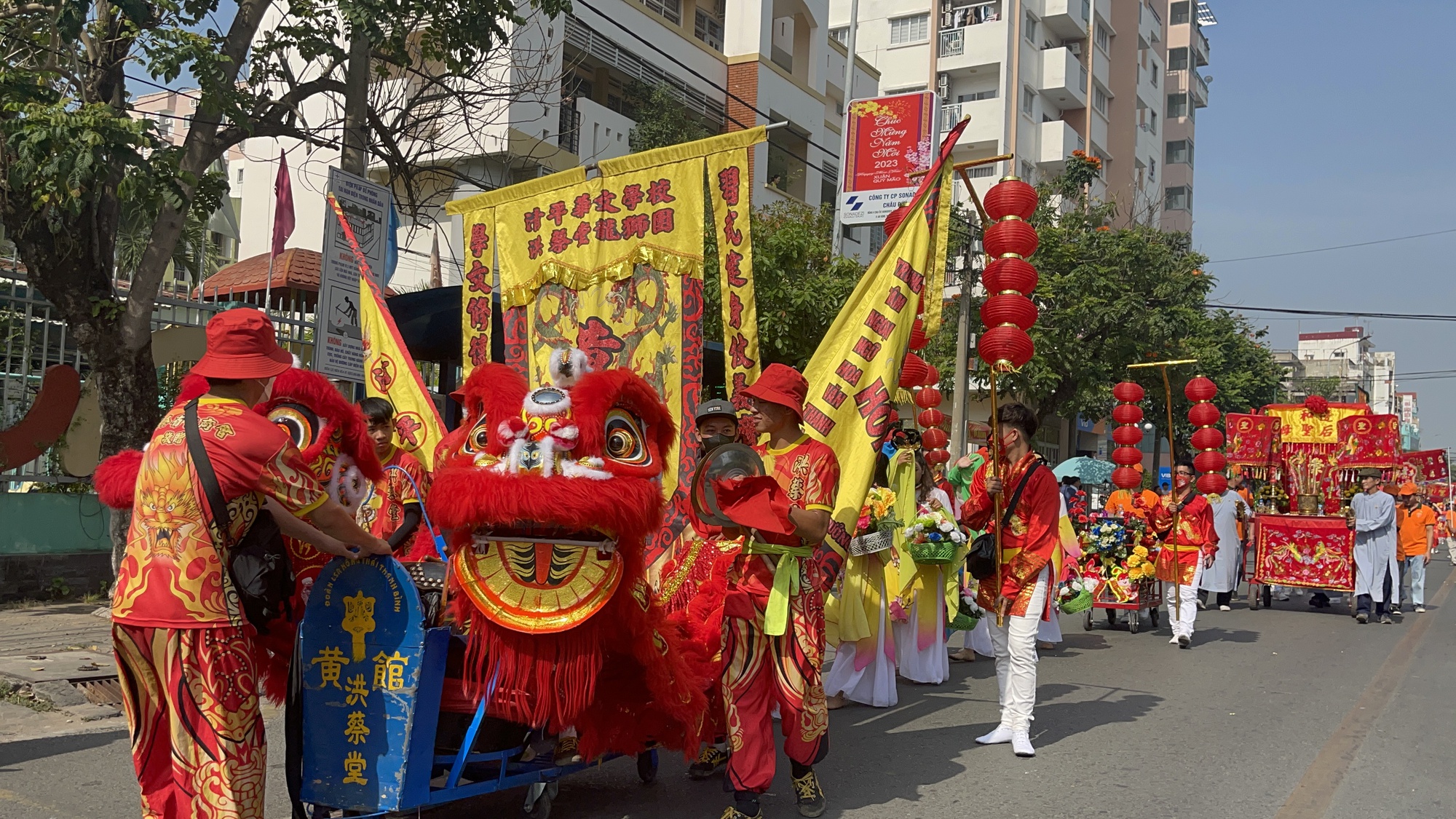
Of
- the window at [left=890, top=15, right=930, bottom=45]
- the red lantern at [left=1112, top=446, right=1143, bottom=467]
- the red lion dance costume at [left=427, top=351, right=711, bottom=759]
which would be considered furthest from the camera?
the window at [left=890, top=15, right=930, bottom=45]

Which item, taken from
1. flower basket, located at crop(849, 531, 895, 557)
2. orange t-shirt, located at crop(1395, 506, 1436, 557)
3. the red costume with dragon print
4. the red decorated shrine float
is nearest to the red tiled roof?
flower basket, located at crop(849, 531, 895, 557)

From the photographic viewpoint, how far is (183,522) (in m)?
3.39

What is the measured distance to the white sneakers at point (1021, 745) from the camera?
5.86 meters

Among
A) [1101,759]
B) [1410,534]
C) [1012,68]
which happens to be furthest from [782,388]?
[1012,68]

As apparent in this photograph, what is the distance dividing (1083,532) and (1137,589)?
0.76 metres

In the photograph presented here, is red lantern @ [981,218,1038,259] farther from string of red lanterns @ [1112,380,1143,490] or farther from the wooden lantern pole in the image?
string of red lanterns @ [1112,380,1143,490]

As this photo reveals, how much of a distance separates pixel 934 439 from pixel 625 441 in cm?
739

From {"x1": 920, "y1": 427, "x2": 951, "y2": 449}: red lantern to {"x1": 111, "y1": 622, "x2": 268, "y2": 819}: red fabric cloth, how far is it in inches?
324

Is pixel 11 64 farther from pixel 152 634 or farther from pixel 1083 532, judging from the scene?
pixel 1083 532

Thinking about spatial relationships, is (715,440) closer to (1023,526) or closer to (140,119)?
(1023,526)

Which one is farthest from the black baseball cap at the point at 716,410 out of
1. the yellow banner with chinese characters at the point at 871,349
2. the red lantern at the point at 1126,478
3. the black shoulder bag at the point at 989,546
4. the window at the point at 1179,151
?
the window at the point at 1179,151

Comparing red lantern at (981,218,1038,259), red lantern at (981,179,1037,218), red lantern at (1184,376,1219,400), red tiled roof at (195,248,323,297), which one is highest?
red tiled roof at (195,248,323,297)

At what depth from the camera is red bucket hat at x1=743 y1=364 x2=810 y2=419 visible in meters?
4.82

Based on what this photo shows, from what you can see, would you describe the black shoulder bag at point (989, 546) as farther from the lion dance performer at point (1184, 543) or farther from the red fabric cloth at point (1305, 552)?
the red fabric cloth at point (1305, 552)
